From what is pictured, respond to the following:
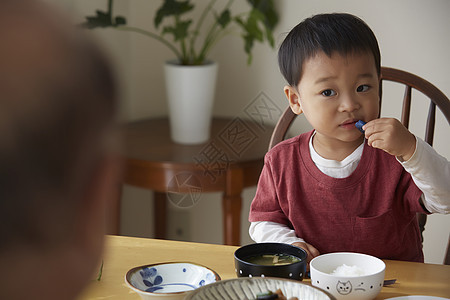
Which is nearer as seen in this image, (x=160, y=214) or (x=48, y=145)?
(x=48, y=145)

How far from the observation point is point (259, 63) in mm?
2467

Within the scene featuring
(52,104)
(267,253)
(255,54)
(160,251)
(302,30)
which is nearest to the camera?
(52,104)

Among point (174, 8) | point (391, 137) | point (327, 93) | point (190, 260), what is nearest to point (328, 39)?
point (327, 93)

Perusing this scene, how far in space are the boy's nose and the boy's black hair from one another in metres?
0.09

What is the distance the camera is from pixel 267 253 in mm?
966

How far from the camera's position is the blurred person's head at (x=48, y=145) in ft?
0.98

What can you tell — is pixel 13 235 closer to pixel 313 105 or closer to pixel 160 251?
pixel 160 251

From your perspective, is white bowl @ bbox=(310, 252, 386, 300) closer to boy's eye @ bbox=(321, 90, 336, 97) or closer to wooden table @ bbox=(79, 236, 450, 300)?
wooden table @ bbox=(79, 236, 450, 300)

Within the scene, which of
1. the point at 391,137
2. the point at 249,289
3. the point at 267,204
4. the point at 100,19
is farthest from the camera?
the point at 100,19

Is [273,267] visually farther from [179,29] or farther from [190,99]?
[179,29]

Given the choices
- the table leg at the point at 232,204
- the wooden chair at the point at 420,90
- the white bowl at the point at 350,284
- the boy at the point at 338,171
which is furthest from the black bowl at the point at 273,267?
the table leg at the point at 232,204

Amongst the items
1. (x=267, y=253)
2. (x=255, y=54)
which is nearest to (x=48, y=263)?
(x=267, y=253)

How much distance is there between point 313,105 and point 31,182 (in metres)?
0.91

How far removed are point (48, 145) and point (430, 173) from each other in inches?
34.9
